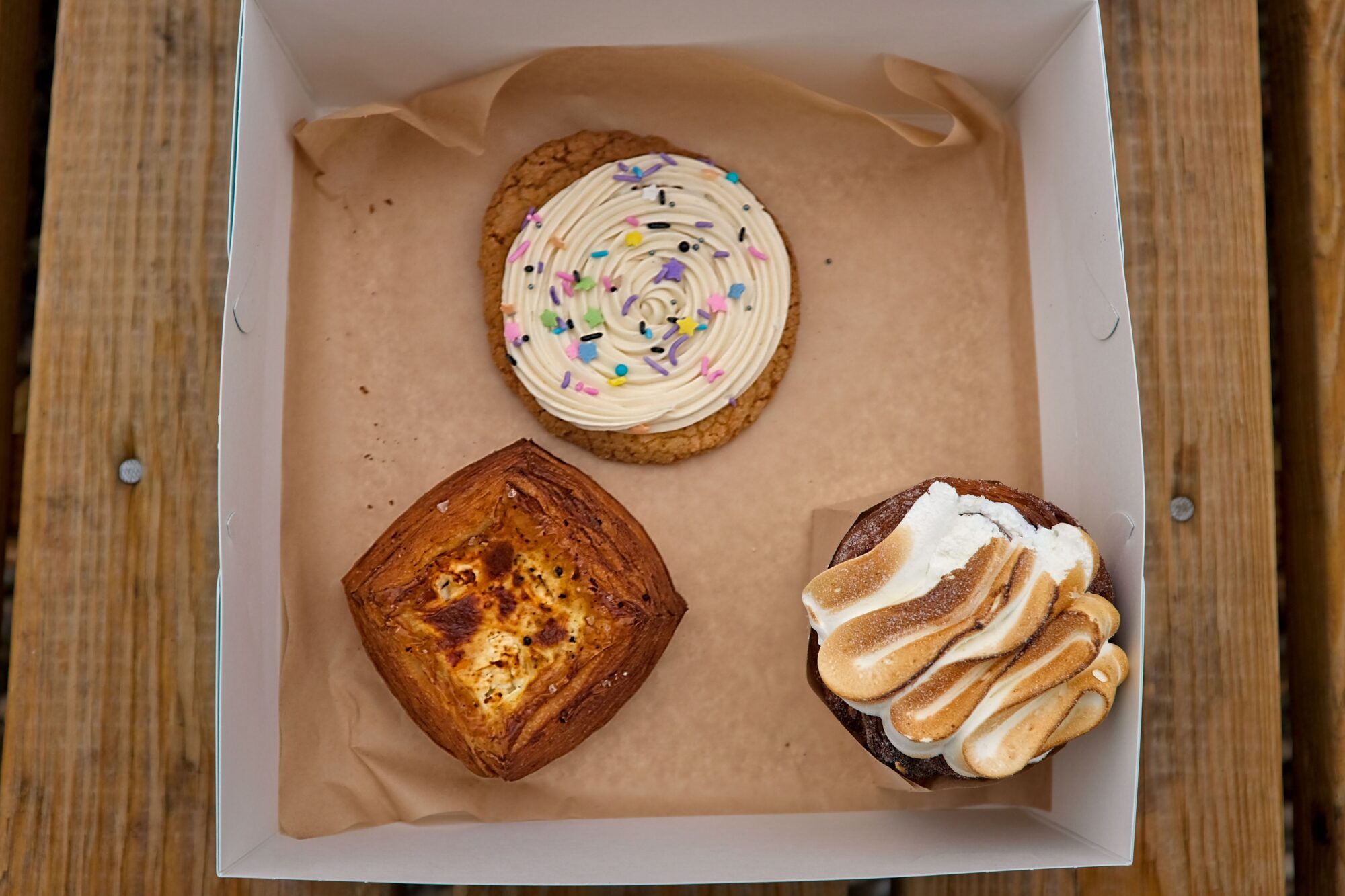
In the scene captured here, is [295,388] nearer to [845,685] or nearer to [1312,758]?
[845,685]

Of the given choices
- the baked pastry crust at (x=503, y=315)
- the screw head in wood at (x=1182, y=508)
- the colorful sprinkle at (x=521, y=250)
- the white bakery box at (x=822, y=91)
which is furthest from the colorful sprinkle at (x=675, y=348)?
the screw head in wood at (x=1182, y=508)

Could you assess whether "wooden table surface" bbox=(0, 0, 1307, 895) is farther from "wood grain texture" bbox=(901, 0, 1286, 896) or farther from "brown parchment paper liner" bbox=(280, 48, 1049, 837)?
"brown parchment paper liner" bbox=(280, 48, 1049, 837)

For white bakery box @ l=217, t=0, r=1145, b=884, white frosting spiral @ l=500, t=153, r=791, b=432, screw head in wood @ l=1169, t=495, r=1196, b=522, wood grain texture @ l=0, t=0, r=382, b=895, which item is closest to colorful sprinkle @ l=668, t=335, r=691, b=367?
white frosting spiral @ l=500, t=153, r=791, b=432

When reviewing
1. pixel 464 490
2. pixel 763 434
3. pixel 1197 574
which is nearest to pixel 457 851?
pixel 464 490

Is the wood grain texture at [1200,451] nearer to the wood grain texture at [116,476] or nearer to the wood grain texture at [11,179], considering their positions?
the wood grain texture at [116,476]

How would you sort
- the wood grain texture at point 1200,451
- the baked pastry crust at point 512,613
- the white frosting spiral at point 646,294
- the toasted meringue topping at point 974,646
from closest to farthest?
the toasted meringue topping at point 974,646
the baked pastry crust at point 512,613
the wood grain texture at point 1200,451
the white frosting spiral at point 646,294

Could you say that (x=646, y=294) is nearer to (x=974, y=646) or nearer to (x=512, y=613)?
(x=512, y=613)
